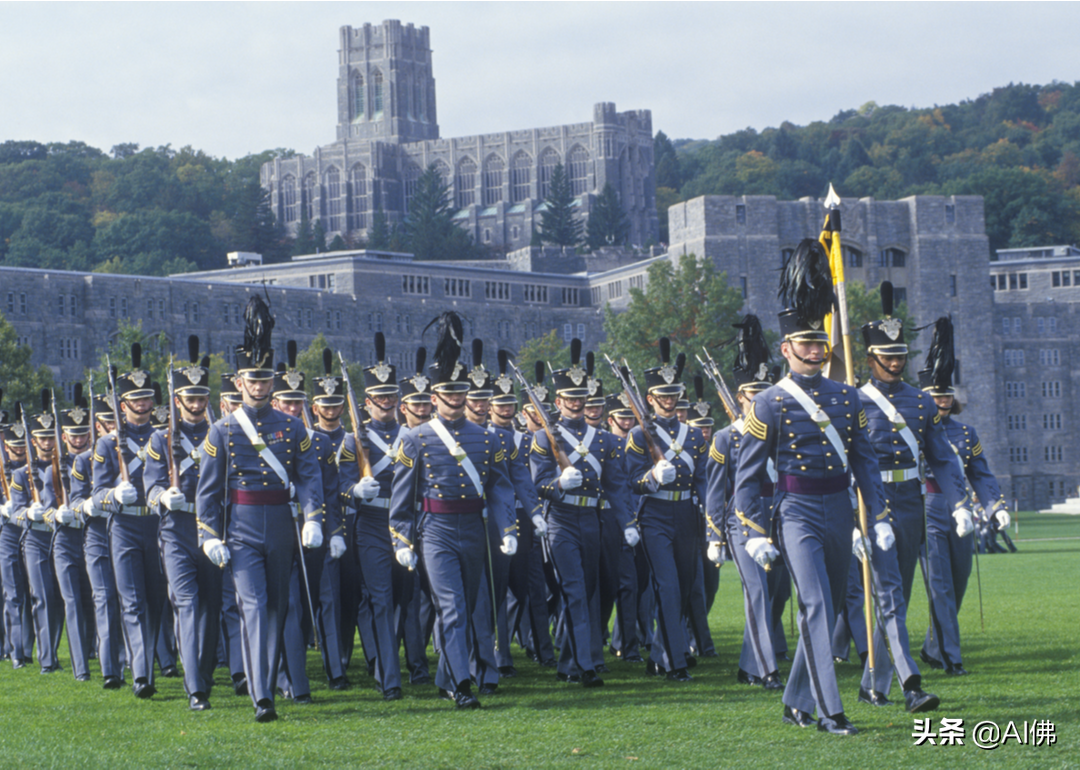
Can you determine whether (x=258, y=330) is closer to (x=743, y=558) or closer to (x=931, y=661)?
(x=743, y=558)

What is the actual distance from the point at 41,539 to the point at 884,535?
994cm

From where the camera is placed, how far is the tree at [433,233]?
162 metres

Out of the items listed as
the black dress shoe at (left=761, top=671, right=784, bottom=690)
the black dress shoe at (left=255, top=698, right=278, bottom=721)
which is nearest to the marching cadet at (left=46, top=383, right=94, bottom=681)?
the black dress shoe at (left=255, top=698, right=278, bottom=721)

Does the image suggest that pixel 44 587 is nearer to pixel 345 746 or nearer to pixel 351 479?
pixel 351 479

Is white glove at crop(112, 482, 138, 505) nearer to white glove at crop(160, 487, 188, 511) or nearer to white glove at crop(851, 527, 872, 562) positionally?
white glove at crop(160, 487, 188, 511)

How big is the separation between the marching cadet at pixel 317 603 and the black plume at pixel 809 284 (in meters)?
4.24

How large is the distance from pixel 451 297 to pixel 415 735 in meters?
110

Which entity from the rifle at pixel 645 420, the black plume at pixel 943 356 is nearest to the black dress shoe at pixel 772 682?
the rifle at pixel 645 420

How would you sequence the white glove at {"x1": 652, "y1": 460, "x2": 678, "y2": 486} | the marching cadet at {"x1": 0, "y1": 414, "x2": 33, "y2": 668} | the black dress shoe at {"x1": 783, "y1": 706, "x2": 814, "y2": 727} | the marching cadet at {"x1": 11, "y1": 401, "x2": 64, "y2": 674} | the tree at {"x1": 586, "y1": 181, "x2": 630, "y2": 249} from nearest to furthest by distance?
1. the black dress shoe at {"x1": 783, "y1": 706, "x2": 814, "y2": 727}
2. the white glove at {"x1": 652, "y1": 460, "x2": 678, "y2": 486}
3. the marching cadet at {"x1": 11, "y1": 401, "x2": 64, "y2": 674}
4. the marching cadet at {"x1": 0, "y1": 414, "x2": 33, "y2": 668}
5. the tree at {"x1": 586, "y1": 181, "x2": 630, "y2": 249}

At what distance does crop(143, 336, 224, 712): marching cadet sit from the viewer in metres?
13.7

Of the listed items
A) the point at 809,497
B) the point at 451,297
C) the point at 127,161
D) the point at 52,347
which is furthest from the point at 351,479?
the point at 127,161

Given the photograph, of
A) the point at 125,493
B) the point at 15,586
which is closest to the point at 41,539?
the point at 15,586

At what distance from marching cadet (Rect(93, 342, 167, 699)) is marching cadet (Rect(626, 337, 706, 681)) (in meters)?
4.48

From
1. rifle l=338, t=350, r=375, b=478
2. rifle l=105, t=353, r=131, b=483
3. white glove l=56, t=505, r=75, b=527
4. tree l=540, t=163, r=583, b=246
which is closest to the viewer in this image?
rifle l=105, t=353, r=131, b=483
